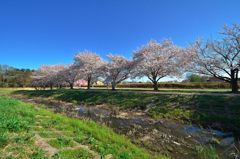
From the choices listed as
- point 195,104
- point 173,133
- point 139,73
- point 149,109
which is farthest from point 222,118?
point 139,73

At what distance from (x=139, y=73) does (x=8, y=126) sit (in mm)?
30052

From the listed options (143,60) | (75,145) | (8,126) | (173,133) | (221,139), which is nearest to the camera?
(75,145)

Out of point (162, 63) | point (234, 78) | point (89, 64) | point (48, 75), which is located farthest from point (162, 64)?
point (48, 75)

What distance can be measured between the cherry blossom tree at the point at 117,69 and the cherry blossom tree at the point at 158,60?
9.90 ft

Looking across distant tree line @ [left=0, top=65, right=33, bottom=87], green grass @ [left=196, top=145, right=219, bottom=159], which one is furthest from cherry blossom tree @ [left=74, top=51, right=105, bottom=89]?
distant tree line @ [left=0, top=65, right=33, bottom=87]

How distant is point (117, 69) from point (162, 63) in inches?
474

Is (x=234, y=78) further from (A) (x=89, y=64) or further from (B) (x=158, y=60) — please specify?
(A) (x=89, y=64)

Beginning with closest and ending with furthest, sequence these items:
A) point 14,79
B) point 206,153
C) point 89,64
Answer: point 206,153, point 89,64, point 14,79

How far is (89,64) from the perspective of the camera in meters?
51.7

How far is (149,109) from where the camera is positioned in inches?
818

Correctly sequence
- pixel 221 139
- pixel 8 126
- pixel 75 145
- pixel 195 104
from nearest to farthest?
pixel 75 145 → pixel 8 126 → pixel 221 139 → pixel 195 104

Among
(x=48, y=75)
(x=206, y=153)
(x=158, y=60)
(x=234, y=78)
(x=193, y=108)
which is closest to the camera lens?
(x=206, y=153)

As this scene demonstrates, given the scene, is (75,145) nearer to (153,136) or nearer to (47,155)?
(47,155)

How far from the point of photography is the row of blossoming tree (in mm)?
26766
